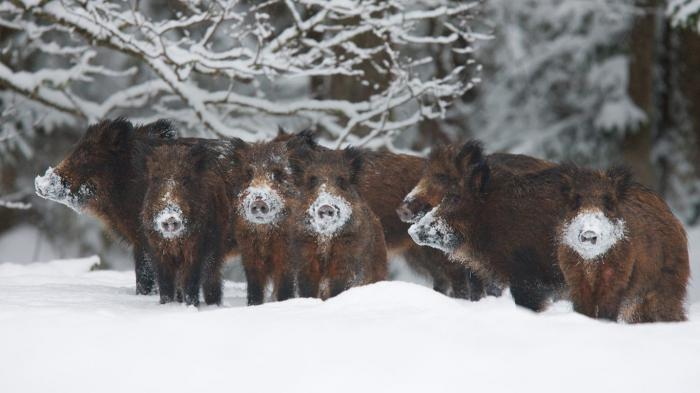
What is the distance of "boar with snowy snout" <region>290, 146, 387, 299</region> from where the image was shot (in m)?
7.14

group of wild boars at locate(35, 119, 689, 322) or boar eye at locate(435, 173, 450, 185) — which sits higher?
boar eye at locate(435, 173, 450, 185)

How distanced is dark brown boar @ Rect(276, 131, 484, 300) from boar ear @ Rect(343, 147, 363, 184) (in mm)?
798

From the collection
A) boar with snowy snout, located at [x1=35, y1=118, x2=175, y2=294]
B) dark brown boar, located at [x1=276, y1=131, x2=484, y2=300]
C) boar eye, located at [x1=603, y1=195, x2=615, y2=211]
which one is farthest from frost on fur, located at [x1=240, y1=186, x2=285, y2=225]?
boar eye, located at [x1=603, y1=195, x2=615, y2=211]

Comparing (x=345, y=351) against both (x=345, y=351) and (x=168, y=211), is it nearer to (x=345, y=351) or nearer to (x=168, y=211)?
(x=345, y=351)

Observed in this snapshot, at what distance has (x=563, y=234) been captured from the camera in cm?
651

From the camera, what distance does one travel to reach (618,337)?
5156 millimetres

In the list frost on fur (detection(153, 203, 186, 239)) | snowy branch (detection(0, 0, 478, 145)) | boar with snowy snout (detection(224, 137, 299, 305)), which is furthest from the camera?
snowy branch (detection(0, 0, 478, 145))

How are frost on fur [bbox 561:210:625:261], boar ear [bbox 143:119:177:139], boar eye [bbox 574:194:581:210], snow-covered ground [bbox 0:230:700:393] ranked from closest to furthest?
snow-covered ground [bbox 0:230:700:393]
frost on fur [bbox 561:210:625:261]
boar eye [bbox 574:194:581:210]
boar ear [bbox 143:119:177:139]

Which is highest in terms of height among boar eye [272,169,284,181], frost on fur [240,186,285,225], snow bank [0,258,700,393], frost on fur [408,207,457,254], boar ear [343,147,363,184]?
boar ear [343,147,363,184]

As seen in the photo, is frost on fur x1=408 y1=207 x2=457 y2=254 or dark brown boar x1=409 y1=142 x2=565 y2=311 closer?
dark brown boar x1=409 y1=142 x2=565 y2=311

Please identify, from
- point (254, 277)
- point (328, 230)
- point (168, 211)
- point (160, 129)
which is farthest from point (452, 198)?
point (160, 129)

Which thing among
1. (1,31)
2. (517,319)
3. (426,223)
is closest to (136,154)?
(426,223)

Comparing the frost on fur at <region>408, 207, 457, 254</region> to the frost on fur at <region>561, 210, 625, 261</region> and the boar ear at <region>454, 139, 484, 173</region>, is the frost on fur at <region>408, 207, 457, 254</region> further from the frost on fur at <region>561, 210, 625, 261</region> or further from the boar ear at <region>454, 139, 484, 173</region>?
the frost on fur at <region>561, 210, 625, 261</region>

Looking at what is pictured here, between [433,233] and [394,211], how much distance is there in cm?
131
